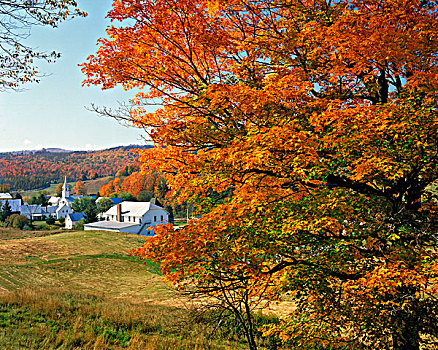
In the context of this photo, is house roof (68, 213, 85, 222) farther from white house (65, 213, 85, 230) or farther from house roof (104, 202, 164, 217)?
house roof (104, 202, 164, 217)

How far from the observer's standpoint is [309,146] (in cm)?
644

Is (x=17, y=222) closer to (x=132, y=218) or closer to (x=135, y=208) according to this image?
(x=132, y=218)

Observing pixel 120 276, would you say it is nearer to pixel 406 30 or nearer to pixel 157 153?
pixel 157 153

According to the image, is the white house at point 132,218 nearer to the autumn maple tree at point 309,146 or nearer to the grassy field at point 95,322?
the grassy field at point 95,322

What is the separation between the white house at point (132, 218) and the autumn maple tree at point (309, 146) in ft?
220

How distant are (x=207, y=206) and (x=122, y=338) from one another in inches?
211

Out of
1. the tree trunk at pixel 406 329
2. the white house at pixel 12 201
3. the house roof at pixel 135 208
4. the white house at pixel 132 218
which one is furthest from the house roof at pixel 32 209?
the tree trunk at pixel 406 329

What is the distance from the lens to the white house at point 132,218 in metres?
73.9

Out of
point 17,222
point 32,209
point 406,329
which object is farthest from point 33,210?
point 406,329

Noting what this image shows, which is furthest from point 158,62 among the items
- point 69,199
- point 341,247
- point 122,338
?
point 69,199

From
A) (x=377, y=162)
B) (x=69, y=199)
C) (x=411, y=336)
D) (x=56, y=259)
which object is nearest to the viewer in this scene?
(x=377, y=162)

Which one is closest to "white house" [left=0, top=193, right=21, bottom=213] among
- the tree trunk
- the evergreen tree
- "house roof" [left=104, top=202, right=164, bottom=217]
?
the evergreen tree

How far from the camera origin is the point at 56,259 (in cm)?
3819

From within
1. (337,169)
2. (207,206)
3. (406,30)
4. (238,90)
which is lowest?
(207,206)
